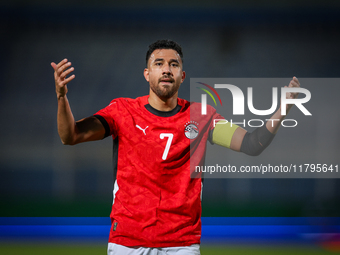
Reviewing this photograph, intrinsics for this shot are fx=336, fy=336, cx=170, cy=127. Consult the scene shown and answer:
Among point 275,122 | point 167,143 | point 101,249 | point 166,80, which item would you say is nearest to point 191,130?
point 167,143

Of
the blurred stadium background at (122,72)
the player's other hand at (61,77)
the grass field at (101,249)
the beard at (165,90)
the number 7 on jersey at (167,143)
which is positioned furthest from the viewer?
the blurred stadium background at (122,72)

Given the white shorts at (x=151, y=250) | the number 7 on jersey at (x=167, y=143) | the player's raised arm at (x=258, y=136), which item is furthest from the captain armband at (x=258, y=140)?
the white shorts at (x=151, y=250)

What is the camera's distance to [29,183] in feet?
14.8

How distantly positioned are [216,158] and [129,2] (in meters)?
2.44

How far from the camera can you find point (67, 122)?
1295mm

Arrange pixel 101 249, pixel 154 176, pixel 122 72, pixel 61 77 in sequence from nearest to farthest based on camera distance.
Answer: pixel 61 77 → pixel 154 176 → pixel 101 249 → pixel 122 72

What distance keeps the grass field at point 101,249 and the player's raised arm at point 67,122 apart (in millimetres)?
2293

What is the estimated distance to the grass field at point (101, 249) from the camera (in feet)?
11.0

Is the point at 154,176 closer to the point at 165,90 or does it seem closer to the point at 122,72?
the point at 165,90

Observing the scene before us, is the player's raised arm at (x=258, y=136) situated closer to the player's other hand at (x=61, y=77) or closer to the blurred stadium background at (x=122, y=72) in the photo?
the player's other hand at (x=61, y=77)

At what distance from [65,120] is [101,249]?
2.53 metres

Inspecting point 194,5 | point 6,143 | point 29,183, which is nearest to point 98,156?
point 29,183

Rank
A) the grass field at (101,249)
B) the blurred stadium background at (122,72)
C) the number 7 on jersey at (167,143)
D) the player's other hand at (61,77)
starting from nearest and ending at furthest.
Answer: the player's other hand at (61,77) → the number 7 on jersey at (167,143) → the grass field at (101,249) → the blurred stadium background at (122,72)

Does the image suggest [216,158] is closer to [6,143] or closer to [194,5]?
[194,5]
